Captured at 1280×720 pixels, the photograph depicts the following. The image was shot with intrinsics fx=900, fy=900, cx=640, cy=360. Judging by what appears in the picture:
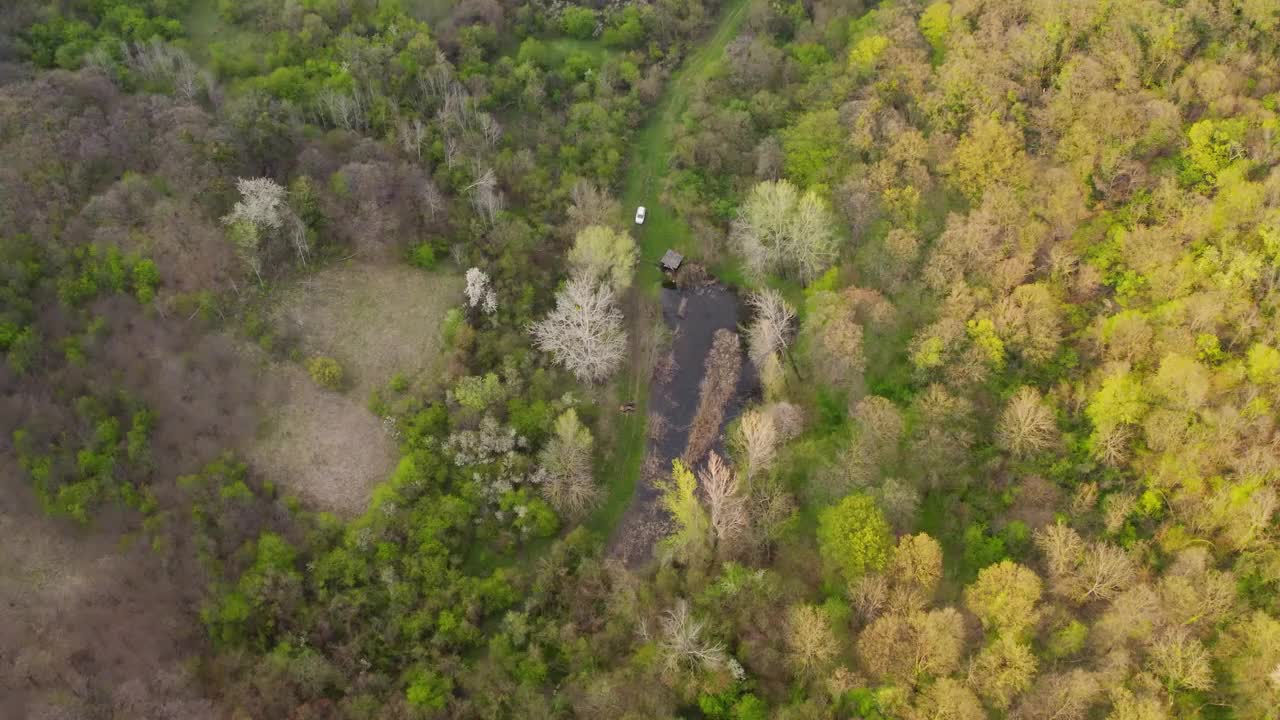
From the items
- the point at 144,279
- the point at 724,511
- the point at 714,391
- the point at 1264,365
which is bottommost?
the point at 714,391

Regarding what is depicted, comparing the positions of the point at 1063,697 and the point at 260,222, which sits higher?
the point at 260,222

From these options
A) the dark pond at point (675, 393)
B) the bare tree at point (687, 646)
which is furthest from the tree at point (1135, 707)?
the dark pond at point (675, 393)

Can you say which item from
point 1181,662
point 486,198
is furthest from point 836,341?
point 486,198

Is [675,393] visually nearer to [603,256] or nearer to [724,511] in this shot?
[603,256]

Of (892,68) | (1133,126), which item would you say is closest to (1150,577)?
(1133,126)

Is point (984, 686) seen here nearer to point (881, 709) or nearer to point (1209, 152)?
point (881, 709)

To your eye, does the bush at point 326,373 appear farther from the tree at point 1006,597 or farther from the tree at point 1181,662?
the tree at point 1181,662
